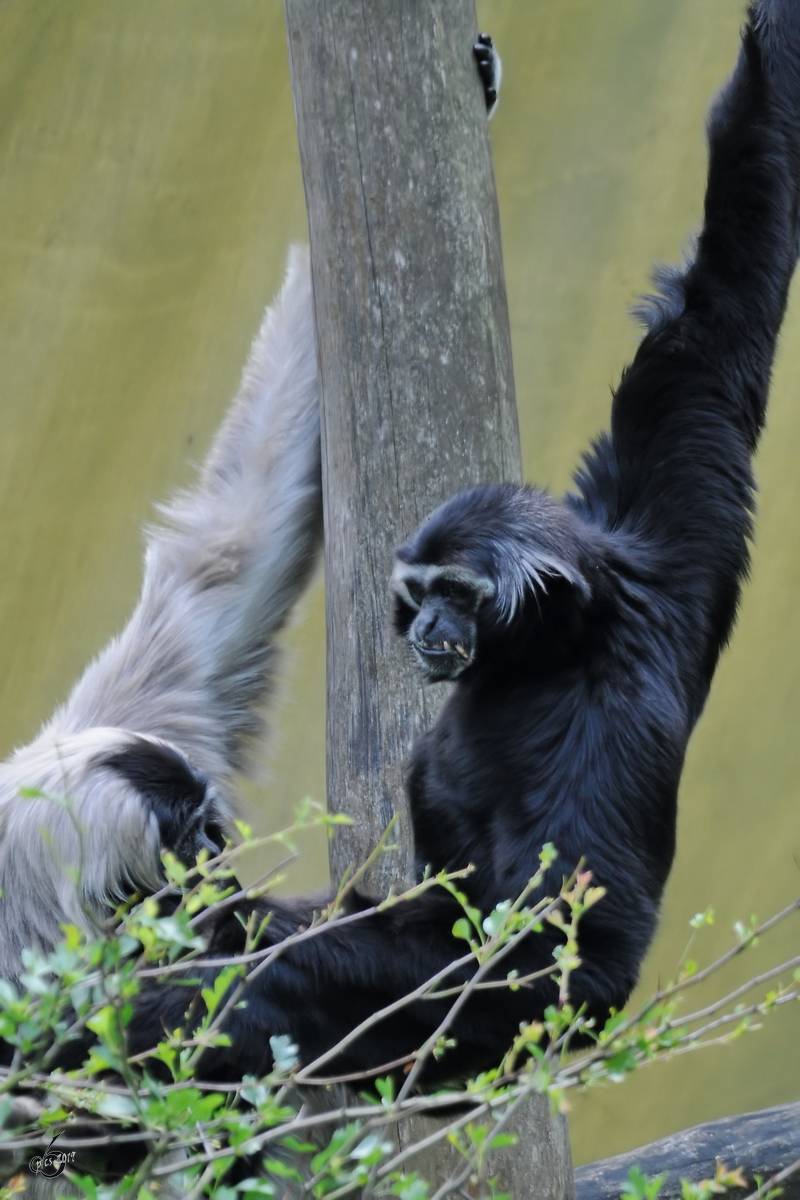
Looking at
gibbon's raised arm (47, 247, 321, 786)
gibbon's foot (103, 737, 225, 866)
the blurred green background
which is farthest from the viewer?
the blurred green background

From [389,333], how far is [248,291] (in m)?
2.71

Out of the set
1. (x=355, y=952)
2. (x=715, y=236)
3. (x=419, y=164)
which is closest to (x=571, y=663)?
(x=355, y=952)

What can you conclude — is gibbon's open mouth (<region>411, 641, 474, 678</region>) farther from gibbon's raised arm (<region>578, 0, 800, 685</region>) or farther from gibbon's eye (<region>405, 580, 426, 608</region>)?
gibbon's raised arm (<region>578, 0, 800, 685</region>)

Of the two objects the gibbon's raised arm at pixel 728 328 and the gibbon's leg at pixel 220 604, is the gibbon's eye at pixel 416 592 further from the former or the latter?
the gibbon's leg at pixel 220 604

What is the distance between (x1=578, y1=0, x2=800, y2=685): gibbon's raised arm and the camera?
345 cm

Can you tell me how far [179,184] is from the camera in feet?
20.2

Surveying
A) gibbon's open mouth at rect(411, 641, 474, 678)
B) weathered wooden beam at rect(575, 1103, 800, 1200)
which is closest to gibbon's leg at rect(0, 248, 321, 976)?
gibbon's open mouth at rect(411, 641, 474, 678)

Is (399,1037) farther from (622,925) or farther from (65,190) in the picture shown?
(65,190)

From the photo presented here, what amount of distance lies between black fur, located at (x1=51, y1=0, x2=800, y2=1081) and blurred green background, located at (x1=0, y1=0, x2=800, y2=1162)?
270 centimetres

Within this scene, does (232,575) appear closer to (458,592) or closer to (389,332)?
(389,332)

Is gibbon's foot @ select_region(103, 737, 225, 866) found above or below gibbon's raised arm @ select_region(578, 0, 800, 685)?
below

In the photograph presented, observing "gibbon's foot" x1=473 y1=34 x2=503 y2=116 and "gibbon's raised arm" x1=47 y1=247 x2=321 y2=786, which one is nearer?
"gibbon's foot" x1=473 y1=34 x2=503 y2=116

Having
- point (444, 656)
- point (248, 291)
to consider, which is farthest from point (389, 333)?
point (248, 291)

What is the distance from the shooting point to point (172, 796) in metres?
3.84
